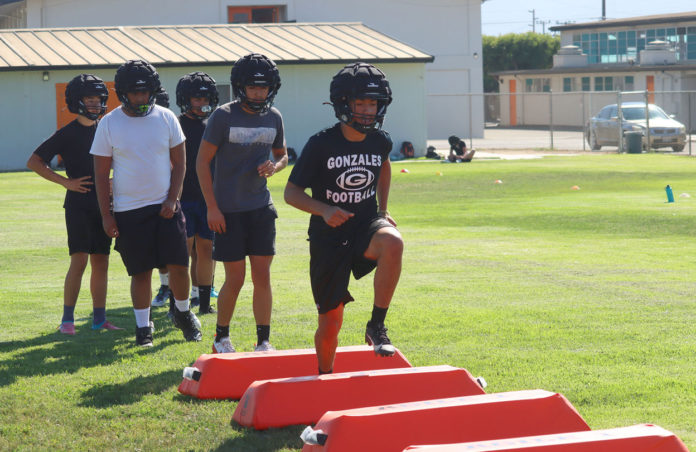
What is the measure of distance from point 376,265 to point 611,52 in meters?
67.8

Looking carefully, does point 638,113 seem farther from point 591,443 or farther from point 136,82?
point 591,443

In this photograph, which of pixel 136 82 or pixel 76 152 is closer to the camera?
pixel 136 82

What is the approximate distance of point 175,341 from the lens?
809 centimetres

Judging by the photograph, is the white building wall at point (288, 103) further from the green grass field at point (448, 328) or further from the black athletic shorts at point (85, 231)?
the black athletic shorts at point (85, 231)

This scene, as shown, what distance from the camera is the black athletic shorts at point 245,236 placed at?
7227 millimetres

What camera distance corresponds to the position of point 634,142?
35.9m

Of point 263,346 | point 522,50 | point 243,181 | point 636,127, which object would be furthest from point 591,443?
point 522,50

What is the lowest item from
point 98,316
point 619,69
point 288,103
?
point 98,316

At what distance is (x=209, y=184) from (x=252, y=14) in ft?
144

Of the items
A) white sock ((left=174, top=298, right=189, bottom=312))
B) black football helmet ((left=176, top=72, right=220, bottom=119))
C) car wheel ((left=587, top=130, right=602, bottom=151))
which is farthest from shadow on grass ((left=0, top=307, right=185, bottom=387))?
car wheel ((left=587, top=130, right=602, bottom=151))

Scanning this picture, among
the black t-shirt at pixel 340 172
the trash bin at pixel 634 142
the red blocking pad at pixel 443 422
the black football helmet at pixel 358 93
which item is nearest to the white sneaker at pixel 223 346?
the black t-shirt at pixel 340 172

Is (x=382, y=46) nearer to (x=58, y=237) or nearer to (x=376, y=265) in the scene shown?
(x=58, y=237)

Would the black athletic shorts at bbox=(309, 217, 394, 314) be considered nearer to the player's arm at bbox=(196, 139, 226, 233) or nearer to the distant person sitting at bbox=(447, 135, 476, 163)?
the player's arm at bbox=(196, 139, 226, 233)

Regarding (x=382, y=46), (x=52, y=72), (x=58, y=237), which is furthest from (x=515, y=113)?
(x=58, y=237)
